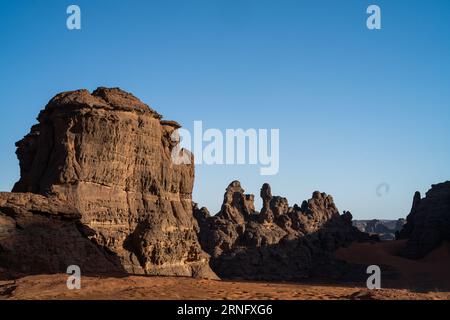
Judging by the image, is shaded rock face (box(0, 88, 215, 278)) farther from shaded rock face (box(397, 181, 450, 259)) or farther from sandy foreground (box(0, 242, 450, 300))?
shaded rock face (box(397, 181, 450, 259))

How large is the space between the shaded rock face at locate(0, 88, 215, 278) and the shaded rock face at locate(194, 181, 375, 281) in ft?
31.4

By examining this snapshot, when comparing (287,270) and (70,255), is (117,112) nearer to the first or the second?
(70,255)

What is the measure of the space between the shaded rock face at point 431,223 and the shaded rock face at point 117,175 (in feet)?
90.5

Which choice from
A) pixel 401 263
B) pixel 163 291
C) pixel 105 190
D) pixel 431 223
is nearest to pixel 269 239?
pixel 401 263

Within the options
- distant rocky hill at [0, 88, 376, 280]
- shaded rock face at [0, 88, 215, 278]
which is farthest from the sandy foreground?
shaded rock face at [0, 88, 215, 278]

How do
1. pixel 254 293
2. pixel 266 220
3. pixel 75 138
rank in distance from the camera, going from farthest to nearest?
pixel 266 220 → pixel 75 138 → pixel 254 293

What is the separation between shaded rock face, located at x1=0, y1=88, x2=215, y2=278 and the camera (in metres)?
29.8

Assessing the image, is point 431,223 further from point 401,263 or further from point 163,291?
point 163,291

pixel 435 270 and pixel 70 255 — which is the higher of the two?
pixel 70 255
